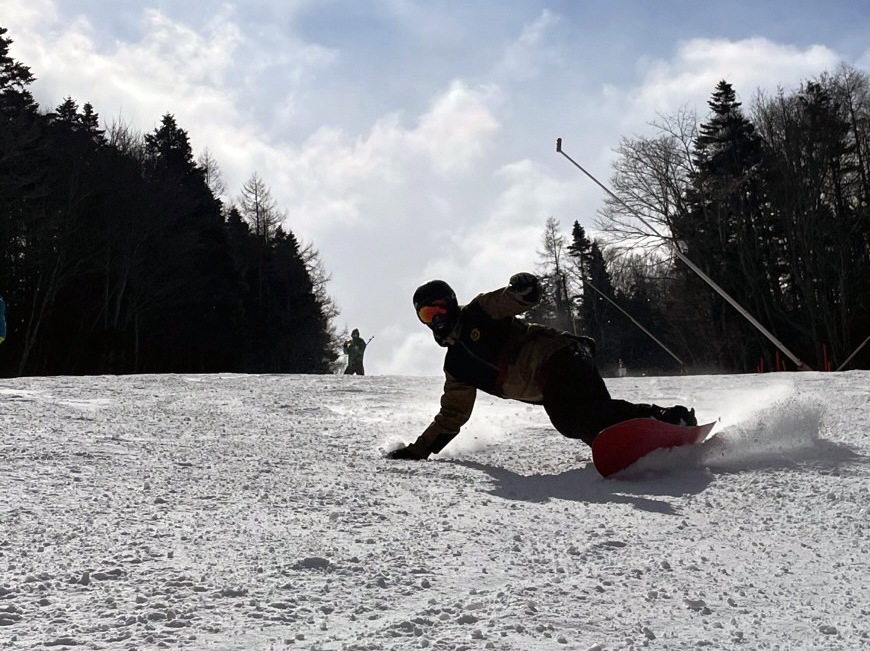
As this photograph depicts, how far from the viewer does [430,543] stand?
98.0 inches

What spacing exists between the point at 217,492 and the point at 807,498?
2240mm

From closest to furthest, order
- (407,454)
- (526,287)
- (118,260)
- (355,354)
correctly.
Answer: (526,287) < (407,454) < (355,354) < (118,260)

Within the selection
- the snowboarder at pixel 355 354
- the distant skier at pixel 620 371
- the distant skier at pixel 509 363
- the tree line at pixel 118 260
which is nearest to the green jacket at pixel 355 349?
the snowboarder at pixel 355 354

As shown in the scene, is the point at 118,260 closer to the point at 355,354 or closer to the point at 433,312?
the point at 355,354

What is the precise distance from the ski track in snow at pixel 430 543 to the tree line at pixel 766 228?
63.1 ft

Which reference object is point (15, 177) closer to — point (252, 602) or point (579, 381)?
point (579, 381)

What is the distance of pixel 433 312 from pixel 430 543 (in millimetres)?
2448

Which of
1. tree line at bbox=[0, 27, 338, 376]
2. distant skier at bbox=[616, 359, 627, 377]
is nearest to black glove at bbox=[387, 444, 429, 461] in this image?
tree line at bbox=[0, 27, 338, 376]

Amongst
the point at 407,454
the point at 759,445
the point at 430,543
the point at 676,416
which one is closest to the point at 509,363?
the point at 407,454

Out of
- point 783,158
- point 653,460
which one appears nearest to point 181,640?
point 653,460

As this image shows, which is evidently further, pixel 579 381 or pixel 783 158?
pixel 783 158

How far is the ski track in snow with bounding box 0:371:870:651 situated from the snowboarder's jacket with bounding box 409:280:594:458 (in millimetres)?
253

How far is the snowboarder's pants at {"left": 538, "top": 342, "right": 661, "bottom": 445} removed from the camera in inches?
174

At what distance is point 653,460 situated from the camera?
152 inches
